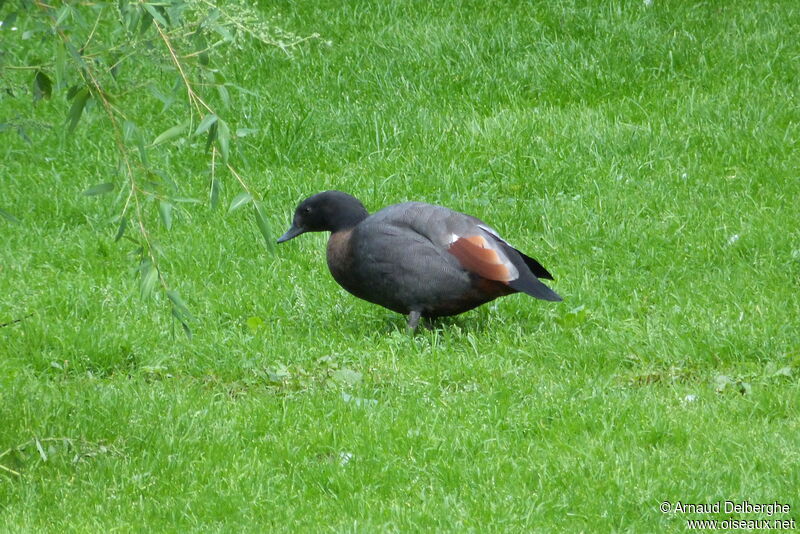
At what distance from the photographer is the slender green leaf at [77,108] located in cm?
388

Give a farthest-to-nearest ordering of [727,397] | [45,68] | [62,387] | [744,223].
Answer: [744,223], [62,387], [727,397], [45,68]

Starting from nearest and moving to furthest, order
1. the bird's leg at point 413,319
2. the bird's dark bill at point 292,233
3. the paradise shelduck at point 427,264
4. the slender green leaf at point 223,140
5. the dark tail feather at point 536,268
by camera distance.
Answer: the slender green leaf at point 223,140, the paradise shelduck at point 427,264, the bird's leg at point 413,319, the dark tail feather at point 536,268, the bird's dark bill at point 292,233

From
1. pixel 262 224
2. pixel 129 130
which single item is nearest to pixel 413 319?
pixel 262 224

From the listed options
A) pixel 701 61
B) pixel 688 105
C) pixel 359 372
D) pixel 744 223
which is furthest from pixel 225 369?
pixel 701 61

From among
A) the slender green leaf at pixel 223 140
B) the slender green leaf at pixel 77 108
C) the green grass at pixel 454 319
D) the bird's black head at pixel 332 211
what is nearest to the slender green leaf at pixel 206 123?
the slender green leaf at pixel 223 140

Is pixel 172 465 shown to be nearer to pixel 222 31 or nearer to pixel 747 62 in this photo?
pixel 222 31

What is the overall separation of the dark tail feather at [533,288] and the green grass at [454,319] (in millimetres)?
212

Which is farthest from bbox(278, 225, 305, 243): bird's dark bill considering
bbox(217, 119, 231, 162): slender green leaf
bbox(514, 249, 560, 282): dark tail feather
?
bbox(217, 119, 231, 162): slender green leaf

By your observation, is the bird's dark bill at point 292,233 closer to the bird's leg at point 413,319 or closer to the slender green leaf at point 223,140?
the bird's leg at point 413,319

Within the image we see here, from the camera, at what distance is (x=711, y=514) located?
4227 millimetres

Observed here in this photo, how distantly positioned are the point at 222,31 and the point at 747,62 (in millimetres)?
6381

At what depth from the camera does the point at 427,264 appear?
252 inches

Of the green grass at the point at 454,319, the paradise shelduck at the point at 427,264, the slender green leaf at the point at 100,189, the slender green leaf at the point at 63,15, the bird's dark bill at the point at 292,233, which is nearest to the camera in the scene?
the slender green leaf at the point at 63,15

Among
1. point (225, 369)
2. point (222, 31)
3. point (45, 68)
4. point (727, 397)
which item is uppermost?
point (222, 31)
